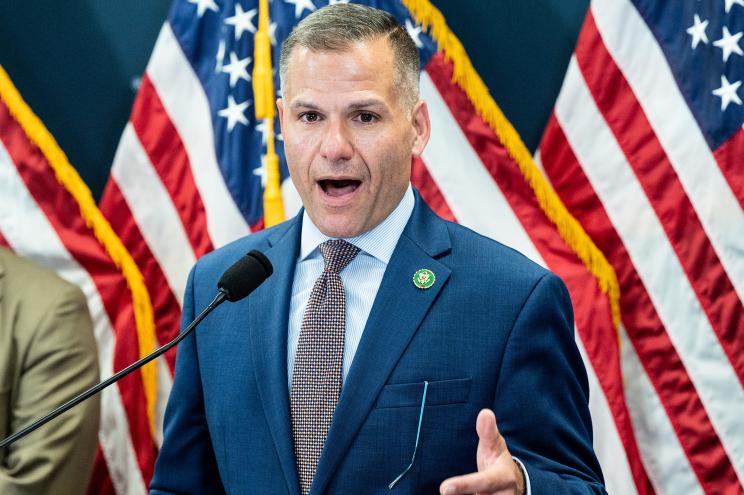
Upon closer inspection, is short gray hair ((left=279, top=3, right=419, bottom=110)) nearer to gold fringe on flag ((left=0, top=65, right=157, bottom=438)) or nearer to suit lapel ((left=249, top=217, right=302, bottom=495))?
suit lapel ((left=249, top=217, right=302, bottom=495))

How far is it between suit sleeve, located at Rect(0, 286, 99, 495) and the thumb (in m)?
1.48

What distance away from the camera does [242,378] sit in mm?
1483

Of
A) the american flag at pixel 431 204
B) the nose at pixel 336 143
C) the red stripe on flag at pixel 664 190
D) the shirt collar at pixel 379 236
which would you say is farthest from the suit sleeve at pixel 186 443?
the red stripe on flag at pixel 664 190

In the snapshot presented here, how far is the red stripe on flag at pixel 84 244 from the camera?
106 inches

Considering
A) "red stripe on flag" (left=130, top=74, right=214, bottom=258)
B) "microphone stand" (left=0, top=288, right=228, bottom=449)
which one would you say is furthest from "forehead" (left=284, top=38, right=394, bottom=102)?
"red stripe on flag" (left=130, top=74, right=214, bottom=258)

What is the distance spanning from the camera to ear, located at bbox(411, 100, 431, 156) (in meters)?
1.58

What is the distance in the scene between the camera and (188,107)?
9.16 ft

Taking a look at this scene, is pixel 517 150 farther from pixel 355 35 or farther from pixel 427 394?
pixel 427 394

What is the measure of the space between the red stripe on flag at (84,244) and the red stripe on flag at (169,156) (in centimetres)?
24

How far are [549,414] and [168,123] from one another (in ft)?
5.63

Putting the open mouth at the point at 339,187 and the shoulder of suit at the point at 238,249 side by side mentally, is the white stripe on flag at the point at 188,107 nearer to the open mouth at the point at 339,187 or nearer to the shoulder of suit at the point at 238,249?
the shoulder of suit at the point at 238,249

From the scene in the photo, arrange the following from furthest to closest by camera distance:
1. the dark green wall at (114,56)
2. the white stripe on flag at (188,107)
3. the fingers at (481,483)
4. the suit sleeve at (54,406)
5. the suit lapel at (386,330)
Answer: the dark green wall at (114,56), the white stripe on flag at (188,107), the suit sleeve at (54,406), the suit lapel at (386,330), the fingers at (481,483)

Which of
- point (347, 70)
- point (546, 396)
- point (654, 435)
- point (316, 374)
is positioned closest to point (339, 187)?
point (347, 70)

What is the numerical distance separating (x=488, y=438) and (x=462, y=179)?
158 cm
